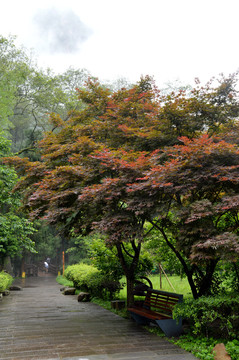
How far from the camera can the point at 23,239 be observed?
12.9m

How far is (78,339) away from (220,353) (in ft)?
7.92

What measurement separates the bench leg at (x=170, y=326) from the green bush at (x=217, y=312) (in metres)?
0.39

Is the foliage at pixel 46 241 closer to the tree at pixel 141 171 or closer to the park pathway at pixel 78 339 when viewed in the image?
the park pathway at pixel 78 339

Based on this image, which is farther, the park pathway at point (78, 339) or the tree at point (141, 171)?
the tree at point (141, 171)

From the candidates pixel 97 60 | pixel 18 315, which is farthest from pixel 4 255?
pixel 97 60

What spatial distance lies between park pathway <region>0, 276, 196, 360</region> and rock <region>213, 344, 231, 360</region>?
0.36m

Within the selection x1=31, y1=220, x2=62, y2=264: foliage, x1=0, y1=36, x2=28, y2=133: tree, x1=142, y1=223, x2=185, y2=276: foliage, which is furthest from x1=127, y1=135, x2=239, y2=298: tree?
x1=31, y1=220, x2=62, y2=264: foliage

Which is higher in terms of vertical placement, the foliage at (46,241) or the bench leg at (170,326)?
the foliage at (46,241)

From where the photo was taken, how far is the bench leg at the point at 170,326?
5.62 meters

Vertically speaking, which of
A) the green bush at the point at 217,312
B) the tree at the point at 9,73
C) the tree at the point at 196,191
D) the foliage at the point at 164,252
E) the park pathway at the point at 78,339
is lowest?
the park pathway at the point at 78,339

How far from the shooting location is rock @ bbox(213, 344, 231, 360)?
169 inches

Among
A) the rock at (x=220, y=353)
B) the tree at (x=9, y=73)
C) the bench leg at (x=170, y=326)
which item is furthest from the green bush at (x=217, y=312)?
the tree at (x=9, y=73)

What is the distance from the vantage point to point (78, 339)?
215 inches

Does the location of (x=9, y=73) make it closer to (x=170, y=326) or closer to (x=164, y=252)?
(x=164, y=252)
